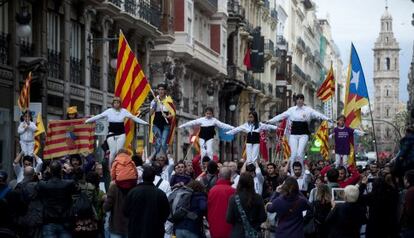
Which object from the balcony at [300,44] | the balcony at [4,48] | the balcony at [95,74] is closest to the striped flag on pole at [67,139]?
the balcony at [4,48]

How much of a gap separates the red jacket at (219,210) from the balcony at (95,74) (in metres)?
22.7

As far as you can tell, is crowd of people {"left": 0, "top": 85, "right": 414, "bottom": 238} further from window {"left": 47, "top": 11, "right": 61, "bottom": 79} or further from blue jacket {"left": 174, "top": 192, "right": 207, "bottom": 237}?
window {"left": 47, "top": 11, "right": 61, "bottom": 79}

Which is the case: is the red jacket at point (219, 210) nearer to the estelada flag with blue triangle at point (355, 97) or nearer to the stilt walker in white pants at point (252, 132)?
the stilt walker in white pants at point (252, 132)

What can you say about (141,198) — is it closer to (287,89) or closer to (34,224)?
(34,224)

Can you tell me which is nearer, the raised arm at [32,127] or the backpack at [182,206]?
the backpack at [182,206]

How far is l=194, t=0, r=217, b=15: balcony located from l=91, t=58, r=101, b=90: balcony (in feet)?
52.0

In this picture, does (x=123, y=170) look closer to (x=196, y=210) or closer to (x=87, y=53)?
(x=196, y=210)

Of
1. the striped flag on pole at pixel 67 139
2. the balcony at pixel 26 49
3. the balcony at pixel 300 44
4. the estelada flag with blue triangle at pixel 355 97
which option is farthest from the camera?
the balcony at pixel 300 44

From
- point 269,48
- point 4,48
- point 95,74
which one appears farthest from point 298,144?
point 269,48

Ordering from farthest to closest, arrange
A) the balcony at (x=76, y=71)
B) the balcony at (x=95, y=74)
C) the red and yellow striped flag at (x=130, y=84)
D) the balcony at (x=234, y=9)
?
the balcony at (x=234, y=9)
the balcony at (x=95, y=74)
the balcony at (x=76, y=71)
the red and yellow striped flag at (x=130, y=84)

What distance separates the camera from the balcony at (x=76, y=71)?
3514 centimetres

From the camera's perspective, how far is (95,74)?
3825 centimetres

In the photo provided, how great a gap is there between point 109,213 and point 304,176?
533 cm

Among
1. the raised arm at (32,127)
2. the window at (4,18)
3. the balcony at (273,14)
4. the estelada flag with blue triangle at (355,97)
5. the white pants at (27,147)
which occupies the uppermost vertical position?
the balcony at (273,14)
